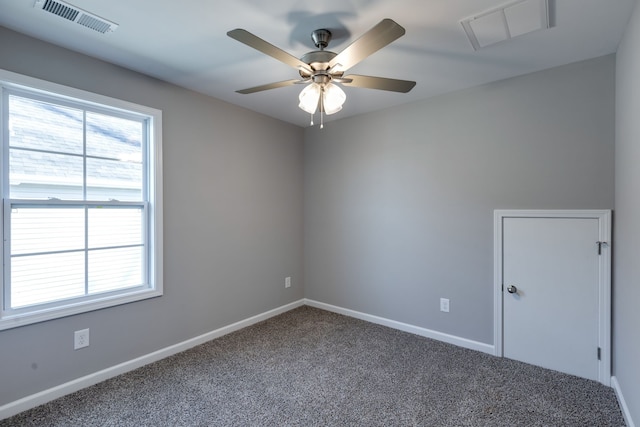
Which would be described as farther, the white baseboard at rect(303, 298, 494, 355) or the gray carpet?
the white baseboard at rect(303, 298, 494, 355)

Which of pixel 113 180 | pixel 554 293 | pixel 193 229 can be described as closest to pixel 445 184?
pixel 554 293

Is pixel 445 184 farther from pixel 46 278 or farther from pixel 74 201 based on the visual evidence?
pixel 46 278

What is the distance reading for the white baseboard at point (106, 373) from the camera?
1.95 m

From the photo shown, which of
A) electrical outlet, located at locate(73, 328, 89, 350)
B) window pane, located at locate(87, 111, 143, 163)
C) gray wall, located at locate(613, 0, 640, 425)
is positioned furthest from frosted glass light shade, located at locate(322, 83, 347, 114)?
electrical outlet, located at locate(73, 328, 89, 350)

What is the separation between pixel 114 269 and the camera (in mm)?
2475

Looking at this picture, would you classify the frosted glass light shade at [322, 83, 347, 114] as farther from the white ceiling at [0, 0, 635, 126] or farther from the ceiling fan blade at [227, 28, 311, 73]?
the white ceiling at [0, 0, 635, 126]

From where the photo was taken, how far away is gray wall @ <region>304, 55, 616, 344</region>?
237cm

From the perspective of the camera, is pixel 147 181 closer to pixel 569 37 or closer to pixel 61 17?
pixel 61 17

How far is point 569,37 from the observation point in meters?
2.02

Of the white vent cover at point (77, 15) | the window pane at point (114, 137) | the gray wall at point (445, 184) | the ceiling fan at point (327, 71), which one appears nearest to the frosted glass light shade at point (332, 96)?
the ceiling fan at point (327, 71)

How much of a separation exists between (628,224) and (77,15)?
11.7 ft

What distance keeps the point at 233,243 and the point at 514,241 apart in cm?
272

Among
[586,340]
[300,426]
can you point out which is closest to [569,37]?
[586,340]

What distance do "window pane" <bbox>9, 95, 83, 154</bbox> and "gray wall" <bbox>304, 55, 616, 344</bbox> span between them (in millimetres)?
2493
